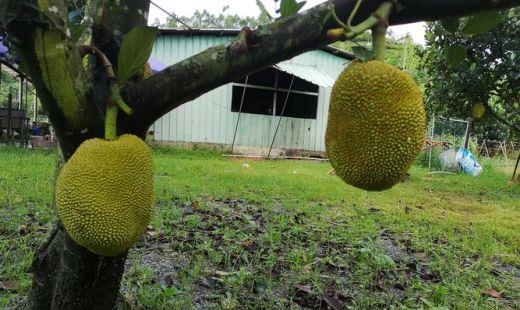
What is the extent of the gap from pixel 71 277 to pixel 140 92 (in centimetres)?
56

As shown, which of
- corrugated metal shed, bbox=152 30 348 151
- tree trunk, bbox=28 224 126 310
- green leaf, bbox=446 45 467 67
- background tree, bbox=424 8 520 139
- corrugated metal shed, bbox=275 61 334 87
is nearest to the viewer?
green leaf, bbox=446 45 467 67

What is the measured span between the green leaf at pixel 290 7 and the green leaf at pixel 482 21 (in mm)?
326

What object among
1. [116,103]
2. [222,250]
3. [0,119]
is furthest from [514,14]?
[0,119]

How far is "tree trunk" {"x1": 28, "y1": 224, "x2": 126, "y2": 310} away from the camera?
3.90 ft

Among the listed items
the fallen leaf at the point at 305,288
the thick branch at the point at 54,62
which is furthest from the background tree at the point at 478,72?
the thick branch at the point at 54,62

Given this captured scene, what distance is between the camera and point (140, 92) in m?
1.00

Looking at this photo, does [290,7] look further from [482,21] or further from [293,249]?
[293,249]

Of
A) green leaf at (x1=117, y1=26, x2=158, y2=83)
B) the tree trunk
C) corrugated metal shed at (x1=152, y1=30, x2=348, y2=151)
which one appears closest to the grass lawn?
the tree trunk

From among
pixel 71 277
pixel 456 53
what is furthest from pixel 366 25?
pixel 71 277

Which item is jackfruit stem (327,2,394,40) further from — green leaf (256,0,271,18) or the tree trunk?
the tree trunk

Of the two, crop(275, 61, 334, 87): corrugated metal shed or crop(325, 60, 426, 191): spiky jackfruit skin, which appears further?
crop(275, 61, 334, 87): corrugated metal shed

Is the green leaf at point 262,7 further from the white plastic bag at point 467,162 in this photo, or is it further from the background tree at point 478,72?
the white plastic bag at point 467,162

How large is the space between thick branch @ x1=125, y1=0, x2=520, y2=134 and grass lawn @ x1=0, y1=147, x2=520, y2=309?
61 cm

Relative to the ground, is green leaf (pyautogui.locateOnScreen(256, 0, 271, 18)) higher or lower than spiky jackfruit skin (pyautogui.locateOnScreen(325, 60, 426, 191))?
higher
